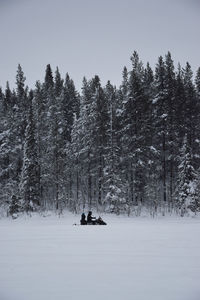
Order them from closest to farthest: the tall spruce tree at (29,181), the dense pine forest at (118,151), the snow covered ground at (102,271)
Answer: the snow covered ground at (102,271), the dense pine forest at (118,151), the tall spruce tree at (29,181)

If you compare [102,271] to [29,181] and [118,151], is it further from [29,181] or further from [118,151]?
[118,151]

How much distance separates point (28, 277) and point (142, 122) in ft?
88.9

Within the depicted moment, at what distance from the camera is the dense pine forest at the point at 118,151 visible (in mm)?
28172

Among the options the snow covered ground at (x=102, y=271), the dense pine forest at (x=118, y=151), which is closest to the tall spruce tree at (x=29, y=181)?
the dense pine forest at (x=118, y=151)

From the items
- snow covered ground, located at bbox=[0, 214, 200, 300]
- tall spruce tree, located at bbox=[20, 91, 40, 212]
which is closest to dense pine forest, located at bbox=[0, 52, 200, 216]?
tall spruce tree, located at bbox=[20, 91, 40, 212]

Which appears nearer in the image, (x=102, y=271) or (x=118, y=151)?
(x=102, y=271)

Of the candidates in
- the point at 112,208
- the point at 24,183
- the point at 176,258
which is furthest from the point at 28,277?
the point at 24,183

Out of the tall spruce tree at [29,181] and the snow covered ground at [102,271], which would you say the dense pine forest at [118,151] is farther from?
the snow covered ground at [102,271]

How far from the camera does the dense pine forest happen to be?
2817 centimetres

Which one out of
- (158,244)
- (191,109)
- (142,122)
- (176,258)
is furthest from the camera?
(191,109)

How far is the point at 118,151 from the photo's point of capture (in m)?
33.5

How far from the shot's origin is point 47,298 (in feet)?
18.0

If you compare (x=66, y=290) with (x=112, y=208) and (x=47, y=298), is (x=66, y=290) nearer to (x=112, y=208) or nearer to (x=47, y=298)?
(x=47, y=298)

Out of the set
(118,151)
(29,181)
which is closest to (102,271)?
(29,181)
